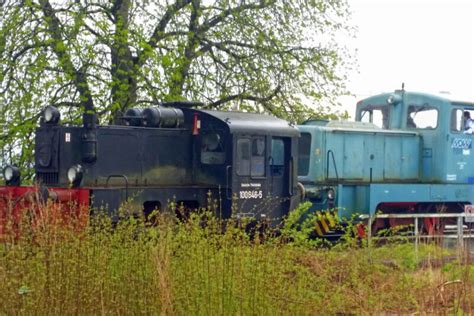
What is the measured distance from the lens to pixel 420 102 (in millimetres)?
19969

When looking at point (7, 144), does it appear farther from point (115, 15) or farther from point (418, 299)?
point (418, 299)

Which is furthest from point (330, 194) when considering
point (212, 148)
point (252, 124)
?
point (212, 148)

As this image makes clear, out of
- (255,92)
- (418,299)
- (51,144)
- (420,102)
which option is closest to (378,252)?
(418,299)

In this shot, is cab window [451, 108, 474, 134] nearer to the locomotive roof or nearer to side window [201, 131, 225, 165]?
the locomotive roof

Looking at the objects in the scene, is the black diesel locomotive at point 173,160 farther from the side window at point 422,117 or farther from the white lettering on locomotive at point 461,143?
the white lettering on locomotive at point 461,143

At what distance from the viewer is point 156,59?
20.0 meters

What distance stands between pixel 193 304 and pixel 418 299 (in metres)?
2.77

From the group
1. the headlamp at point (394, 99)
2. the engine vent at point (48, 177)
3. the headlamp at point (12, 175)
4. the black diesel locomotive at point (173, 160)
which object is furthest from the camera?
the headlamp at point (394, 99)

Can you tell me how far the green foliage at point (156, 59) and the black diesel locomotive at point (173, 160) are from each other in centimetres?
450

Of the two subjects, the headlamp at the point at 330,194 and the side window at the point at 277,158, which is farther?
the headlamp at the point at 330,194

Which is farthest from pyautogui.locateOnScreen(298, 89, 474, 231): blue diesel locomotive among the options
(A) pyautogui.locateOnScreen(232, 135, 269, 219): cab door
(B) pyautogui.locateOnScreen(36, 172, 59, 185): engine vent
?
(B) pyautogui.locateOnScreen(36, 172, 59, 185): engine vent

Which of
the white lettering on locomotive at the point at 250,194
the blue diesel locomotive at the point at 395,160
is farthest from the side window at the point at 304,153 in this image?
the white lettering on locomotive at the point at 250,194

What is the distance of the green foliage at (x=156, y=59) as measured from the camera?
19.8 meters

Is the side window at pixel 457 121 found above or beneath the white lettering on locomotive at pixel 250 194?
above
